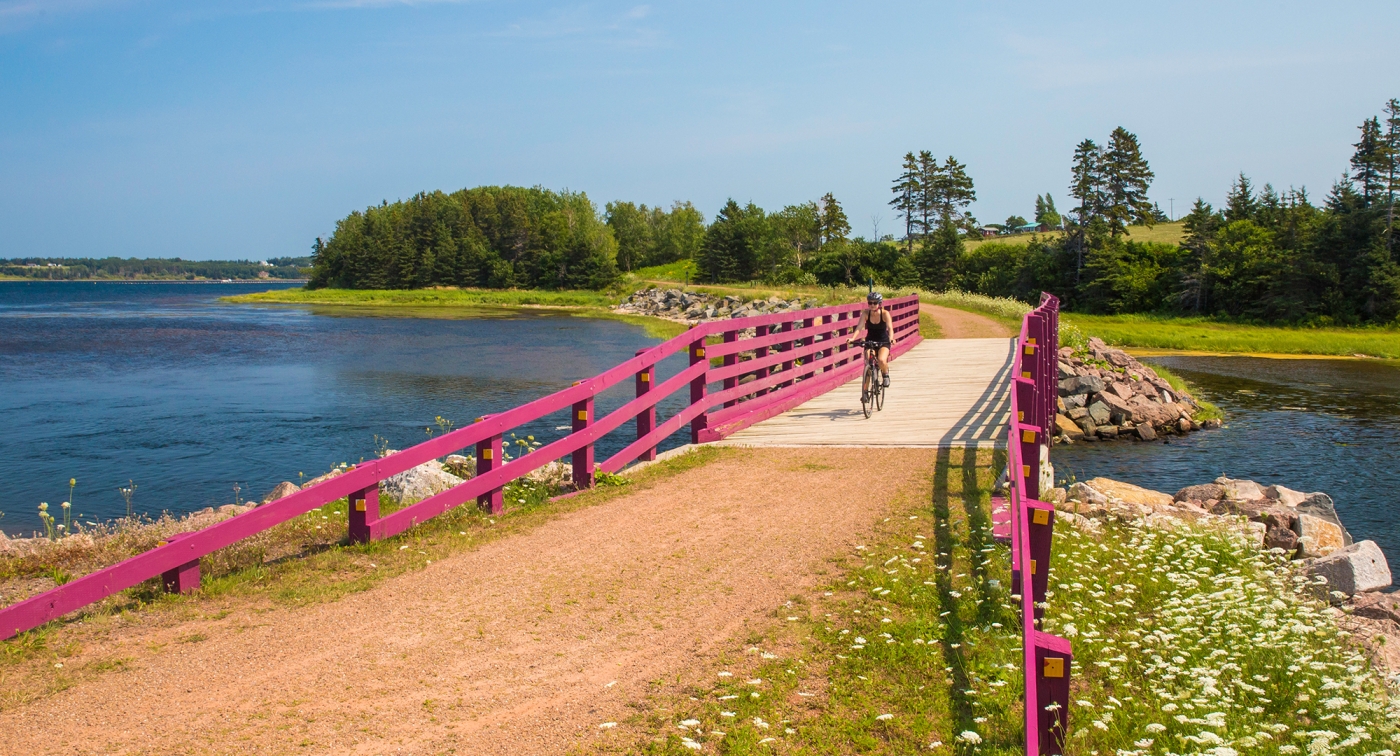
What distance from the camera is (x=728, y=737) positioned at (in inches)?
168

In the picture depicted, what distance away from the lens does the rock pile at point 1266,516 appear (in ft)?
28.2

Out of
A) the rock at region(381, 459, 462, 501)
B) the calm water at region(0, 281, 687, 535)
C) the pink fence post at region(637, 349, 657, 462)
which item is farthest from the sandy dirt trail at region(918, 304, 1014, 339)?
the rock at region(381, 459, 462, 501)

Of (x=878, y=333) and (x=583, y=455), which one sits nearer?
(x=583, y=455)

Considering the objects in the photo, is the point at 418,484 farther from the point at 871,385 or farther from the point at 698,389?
the point at 871,385

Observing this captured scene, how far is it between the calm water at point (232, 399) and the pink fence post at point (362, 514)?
25.9ft

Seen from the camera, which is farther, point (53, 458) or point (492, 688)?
point (53, 458)

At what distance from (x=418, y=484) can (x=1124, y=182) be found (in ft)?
253

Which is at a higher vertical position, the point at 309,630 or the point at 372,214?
the point at 372,214

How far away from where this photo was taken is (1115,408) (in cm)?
2036

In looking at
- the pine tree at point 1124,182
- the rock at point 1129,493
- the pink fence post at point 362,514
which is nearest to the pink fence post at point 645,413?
the pink fence post at point 362,514

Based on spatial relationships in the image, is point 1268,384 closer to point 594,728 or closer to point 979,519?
point 979,519

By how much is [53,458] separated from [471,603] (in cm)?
1508

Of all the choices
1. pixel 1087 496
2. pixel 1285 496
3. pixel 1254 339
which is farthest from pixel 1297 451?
pixel 1254 339

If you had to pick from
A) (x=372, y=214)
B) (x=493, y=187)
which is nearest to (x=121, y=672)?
(x=372, y=214)
